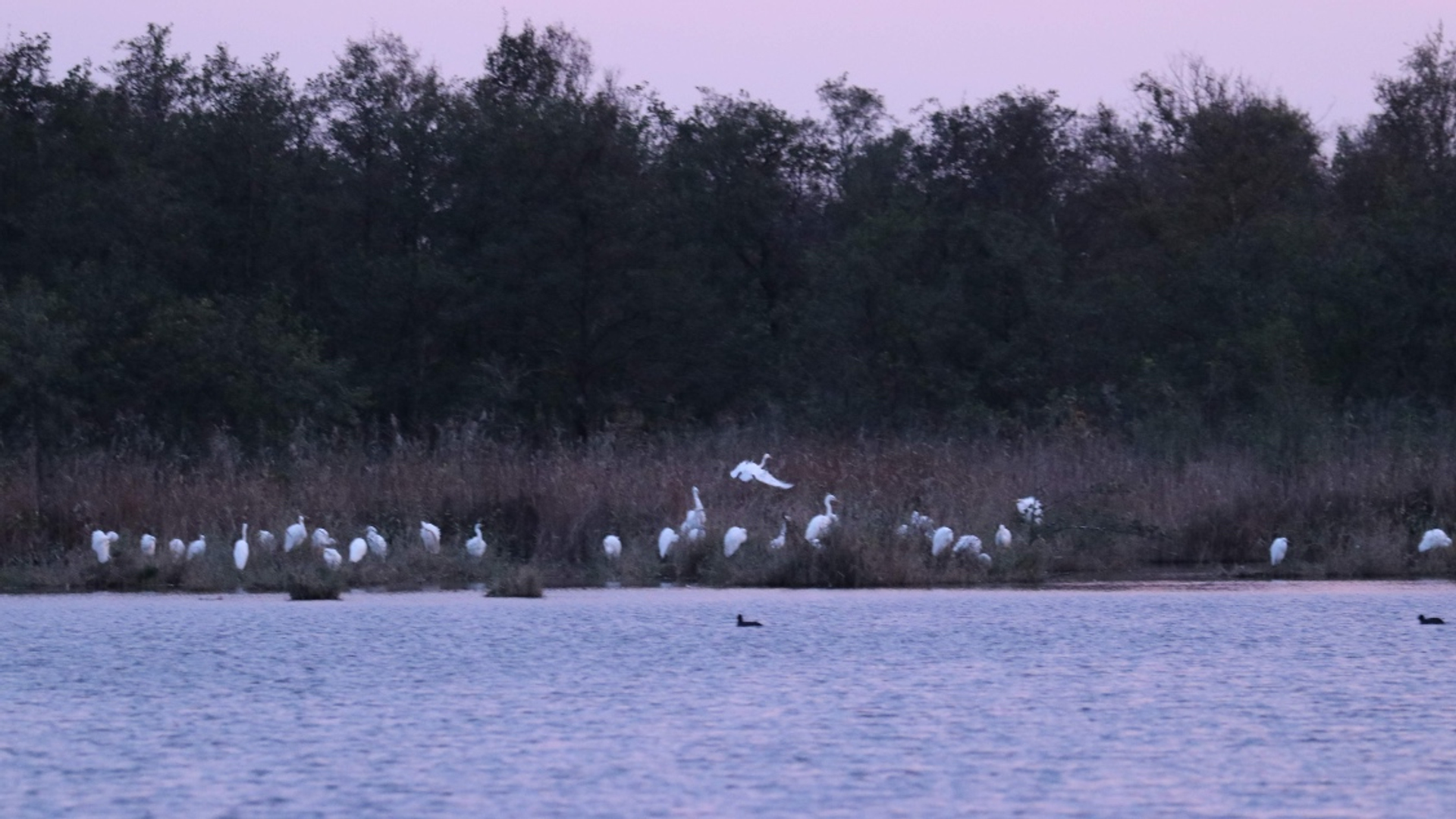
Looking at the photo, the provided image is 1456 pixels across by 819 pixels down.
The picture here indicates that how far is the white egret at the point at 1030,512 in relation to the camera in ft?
61.8

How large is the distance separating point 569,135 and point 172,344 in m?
8.57

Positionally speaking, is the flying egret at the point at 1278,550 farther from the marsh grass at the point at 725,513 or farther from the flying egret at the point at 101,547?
the flying egret at the point at 101,547

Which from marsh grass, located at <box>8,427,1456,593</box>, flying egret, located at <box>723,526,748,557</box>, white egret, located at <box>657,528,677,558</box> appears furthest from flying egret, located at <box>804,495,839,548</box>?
white egret, located at <box>657,528,677,558</box>

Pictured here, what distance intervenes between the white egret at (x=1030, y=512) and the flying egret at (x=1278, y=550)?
2109 mm

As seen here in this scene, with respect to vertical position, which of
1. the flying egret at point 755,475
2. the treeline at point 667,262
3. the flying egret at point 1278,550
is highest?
the treeline at point 667,262

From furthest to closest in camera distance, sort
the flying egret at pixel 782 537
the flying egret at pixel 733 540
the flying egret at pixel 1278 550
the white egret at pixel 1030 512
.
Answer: the white egret at pixel 1030 512 < the flying egret at pixel 1278 550 < the flying egret at pixel 782 537 < the flying egret at pixel 733 540

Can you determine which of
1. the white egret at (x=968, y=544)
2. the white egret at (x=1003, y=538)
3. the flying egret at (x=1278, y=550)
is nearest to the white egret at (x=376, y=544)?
the white egret at (x=968, y=544)

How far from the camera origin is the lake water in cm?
711

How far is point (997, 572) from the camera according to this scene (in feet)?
57.8

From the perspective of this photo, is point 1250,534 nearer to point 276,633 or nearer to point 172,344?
point 276,633

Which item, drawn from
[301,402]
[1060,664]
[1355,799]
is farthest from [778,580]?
[301,402]

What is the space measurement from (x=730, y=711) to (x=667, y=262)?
26778 millimetres

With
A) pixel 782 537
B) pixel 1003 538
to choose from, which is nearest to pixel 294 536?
pixel 782 537

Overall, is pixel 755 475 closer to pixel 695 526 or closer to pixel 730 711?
pixel 695 526
